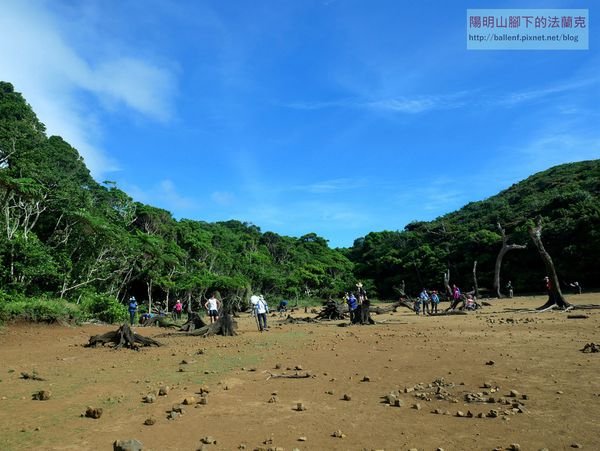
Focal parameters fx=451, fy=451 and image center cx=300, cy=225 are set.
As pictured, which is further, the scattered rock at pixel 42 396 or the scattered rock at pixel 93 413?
the scattered rock at pixel 42 396

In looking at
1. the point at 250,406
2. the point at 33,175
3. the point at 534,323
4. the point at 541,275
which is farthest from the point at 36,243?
the point at 541,275

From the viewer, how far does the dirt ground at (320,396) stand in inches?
195

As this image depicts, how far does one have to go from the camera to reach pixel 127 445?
4.49 metres

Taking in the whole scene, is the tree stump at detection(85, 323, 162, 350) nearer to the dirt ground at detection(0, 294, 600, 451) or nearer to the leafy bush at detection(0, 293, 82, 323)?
the dirt ground at detection(0, 294, 600, 451)

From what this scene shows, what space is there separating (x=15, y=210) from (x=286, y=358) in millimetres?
20010

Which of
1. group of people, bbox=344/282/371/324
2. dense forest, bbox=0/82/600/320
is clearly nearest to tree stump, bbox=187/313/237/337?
group of people, bbox=344/282/371/324

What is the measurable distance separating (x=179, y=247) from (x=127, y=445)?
37.0m

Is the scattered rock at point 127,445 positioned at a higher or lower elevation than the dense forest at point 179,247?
lower

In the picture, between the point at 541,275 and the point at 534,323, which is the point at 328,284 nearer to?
the point at 541,275

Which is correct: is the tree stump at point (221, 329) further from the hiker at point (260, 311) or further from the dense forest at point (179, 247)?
the dense forest at point (179, 247)

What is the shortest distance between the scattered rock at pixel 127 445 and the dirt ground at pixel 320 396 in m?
0.23

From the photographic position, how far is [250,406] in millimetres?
6371

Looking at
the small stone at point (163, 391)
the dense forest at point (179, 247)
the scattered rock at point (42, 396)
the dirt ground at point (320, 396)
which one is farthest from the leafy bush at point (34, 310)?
the small stone at point (163, 391)

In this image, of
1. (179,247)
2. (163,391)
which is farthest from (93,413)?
(179,247)
